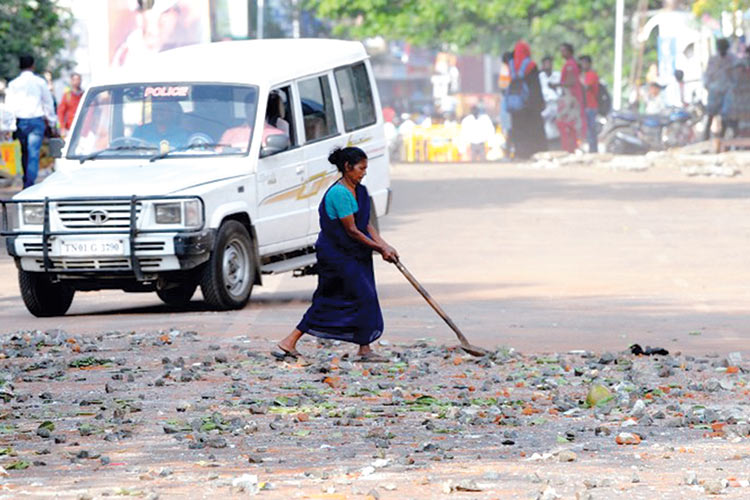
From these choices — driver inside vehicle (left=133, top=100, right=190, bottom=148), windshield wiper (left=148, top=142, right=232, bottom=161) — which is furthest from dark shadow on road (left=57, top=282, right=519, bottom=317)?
driver inside vehicle (left=133, top=100, right=190, bottom=148)

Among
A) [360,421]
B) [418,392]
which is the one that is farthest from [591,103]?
[360,421]

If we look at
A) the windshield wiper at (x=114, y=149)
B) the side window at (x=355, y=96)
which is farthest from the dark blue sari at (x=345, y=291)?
the side window at (x=355, y=96)

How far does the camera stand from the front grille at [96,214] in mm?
13727

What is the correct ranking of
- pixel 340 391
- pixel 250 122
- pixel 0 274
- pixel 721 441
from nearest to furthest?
pixel 721 441
pixel 340 391
pixel 250 122
pixel 0 274

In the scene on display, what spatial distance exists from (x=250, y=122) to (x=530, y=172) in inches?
782

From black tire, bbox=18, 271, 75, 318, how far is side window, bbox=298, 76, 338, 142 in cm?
240

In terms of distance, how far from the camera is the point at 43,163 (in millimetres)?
30953

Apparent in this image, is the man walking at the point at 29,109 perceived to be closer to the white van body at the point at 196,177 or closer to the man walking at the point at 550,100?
the white van body at the point at 196,177

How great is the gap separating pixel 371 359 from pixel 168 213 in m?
3.10

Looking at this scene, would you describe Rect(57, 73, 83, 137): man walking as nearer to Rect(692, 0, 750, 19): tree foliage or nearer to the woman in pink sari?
the woman in pink sari

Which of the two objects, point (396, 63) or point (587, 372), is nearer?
point (587, 372)

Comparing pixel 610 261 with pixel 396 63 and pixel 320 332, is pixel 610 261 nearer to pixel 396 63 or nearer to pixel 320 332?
pixel 320 332

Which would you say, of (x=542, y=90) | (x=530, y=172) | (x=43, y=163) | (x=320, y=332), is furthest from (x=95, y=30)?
(x=320, y=332)

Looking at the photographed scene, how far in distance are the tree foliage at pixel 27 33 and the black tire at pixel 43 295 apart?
18.2 meters
